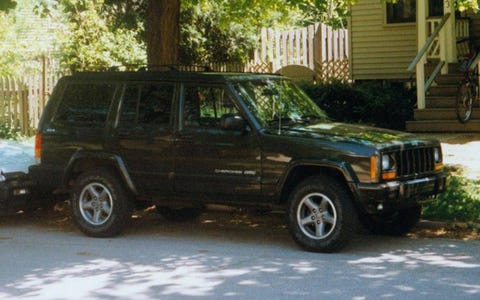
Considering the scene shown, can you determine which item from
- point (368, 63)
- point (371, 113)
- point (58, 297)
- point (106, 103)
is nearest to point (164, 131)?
point (106, 103)

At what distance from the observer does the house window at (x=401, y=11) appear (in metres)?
24.8

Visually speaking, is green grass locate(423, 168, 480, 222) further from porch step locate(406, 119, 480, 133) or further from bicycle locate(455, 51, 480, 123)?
porch step locate(406, 119, 480, 133)

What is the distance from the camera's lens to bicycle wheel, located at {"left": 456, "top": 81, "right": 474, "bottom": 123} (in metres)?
17.7

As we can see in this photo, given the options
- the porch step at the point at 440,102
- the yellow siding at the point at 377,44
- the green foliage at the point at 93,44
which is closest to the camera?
the porch step at the point at 440,102

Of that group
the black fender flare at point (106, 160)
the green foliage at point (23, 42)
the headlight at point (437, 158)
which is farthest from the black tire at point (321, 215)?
the green foliage at point (23, 42)

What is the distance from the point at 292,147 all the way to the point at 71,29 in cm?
2131

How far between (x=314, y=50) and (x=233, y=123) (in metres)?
20.9

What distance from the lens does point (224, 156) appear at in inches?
374

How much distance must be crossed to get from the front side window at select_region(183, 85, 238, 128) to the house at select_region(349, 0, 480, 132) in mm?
6562

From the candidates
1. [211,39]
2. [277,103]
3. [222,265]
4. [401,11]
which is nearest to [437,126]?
[401,11]

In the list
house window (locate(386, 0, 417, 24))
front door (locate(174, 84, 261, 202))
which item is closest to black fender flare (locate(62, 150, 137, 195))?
front door (locate(174, 84, 261, 202))

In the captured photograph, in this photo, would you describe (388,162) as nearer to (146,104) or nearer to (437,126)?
(146,104)

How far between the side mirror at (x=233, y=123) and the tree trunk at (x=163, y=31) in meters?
4.42

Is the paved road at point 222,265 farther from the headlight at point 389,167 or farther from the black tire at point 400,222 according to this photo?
the headlight at point 389,167
